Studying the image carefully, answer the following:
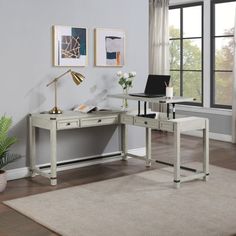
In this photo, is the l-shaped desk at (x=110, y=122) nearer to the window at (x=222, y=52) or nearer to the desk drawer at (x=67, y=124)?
the desk drawer at (x=67, y=124)

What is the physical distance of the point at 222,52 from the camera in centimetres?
766

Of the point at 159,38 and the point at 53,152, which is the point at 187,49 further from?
the point at 53,152

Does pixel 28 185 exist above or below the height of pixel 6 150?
below

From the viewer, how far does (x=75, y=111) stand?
5.54 metres

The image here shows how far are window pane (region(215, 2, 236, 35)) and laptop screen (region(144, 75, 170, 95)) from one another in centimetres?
265

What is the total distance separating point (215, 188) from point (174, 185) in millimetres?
418

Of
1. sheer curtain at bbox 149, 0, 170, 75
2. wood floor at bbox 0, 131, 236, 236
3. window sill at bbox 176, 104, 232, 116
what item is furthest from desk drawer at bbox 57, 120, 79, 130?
sheer curtain at bbox 149, 0, 170, 75

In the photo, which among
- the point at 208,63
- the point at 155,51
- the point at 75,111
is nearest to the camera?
the point at 75,111

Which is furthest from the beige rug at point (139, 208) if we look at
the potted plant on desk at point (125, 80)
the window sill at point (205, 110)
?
the window sill at point (205, 110)

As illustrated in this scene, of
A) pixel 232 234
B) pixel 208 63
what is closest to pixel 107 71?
pixel 208 63

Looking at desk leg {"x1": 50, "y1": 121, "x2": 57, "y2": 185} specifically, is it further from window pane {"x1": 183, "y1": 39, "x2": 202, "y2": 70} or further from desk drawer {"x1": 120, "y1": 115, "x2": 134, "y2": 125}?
window pane {"x1": 183, "y1": 39, "x2": 202, "y2": 70}

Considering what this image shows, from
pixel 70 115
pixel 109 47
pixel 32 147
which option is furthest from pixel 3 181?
pixel 109 47

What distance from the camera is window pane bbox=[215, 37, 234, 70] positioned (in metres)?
7.57

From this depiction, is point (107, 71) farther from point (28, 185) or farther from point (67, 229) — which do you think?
point (67, 229)
